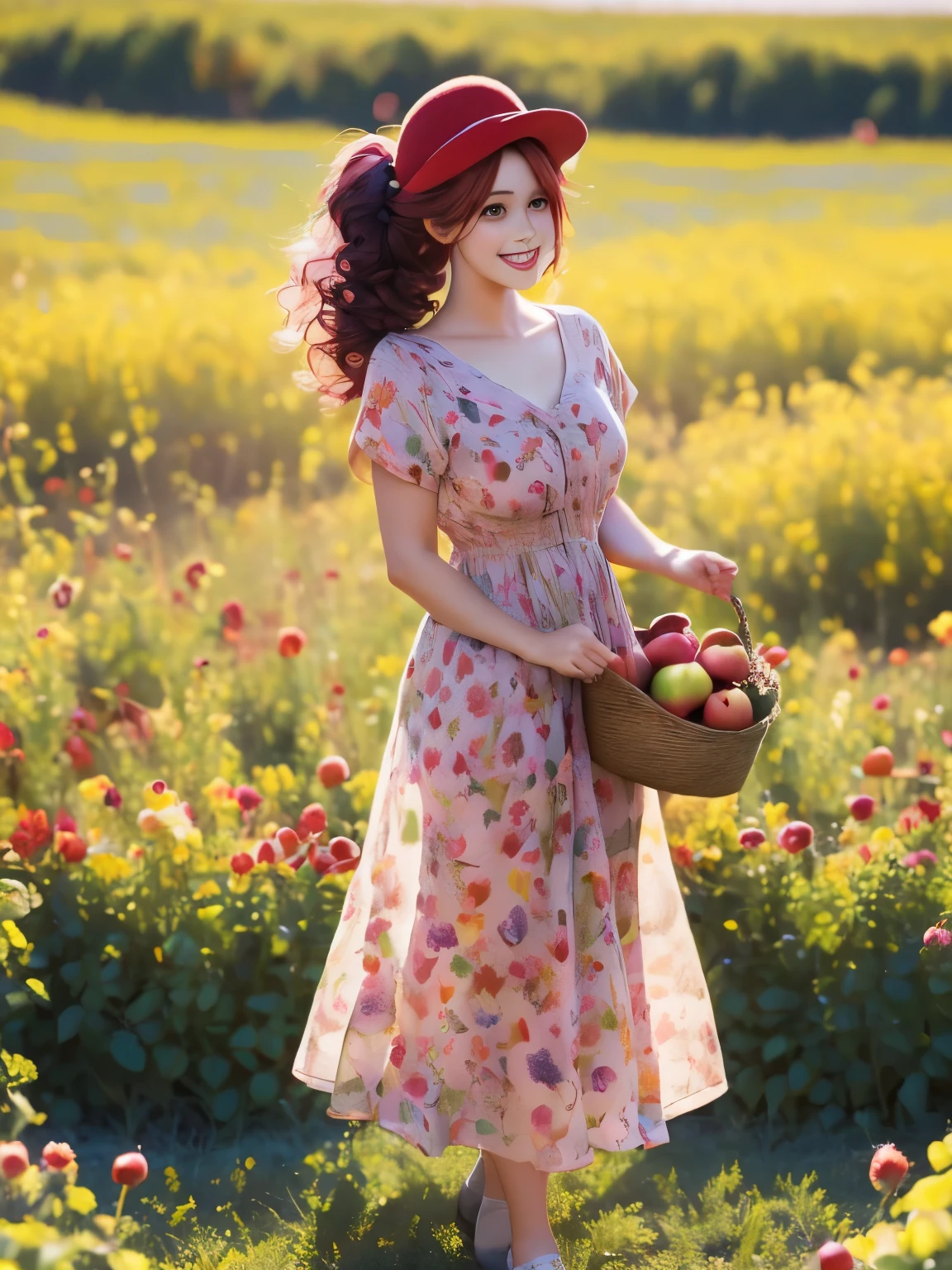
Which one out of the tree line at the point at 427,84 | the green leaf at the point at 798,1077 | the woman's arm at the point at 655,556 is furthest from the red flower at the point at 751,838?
the tree line at the point at 427,84

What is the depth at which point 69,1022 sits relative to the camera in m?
2.63

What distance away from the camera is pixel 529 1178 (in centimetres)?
217

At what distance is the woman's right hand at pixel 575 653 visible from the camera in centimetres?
196

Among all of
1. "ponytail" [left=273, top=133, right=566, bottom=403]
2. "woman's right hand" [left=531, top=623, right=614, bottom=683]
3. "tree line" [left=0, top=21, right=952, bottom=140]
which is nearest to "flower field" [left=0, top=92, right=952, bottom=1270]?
"tree line" [left=0, top=21, right=952, bottom=140]

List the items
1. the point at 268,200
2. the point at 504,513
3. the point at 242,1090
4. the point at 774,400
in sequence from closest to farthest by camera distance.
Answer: the point at 504,513, the point at 242,1090, the point at 774,400, the point at 268,200

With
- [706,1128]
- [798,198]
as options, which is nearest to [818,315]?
[798,198]

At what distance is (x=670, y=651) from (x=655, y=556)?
0.28m

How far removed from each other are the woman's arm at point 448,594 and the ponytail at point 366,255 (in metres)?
0.25

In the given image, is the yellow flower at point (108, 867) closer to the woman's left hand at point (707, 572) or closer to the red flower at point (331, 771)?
the red flower at point (331, 771)

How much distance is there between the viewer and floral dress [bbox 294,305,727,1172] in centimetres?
206

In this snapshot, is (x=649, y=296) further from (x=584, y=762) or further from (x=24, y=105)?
(x=584, y=762)

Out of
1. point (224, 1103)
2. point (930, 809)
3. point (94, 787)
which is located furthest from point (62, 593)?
point (930, 809)

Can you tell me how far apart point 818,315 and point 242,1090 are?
4497mm

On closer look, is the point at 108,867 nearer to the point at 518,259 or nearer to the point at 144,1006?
the point at 144,1006
